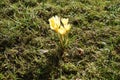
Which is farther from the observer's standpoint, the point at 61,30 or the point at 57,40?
the point at 57,40

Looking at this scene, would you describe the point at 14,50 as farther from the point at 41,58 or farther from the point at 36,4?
the point at 36,4

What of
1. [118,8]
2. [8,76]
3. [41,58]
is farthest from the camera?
[118,8]

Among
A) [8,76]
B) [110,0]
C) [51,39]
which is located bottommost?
[8,76]

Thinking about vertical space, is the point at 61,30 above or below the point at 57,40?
above

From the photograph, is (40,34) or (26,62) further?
(40,34)

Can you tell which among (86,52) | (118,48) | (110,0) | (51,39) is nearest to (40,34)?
(51,39)

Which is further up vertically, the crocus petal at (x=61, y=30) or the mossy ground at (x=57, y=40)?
the crocus petal at (x=61, y=30)

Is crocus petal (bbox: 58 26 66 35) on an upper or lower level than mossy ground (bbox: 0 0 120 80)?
upper

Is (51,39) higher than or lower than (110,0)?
lower
